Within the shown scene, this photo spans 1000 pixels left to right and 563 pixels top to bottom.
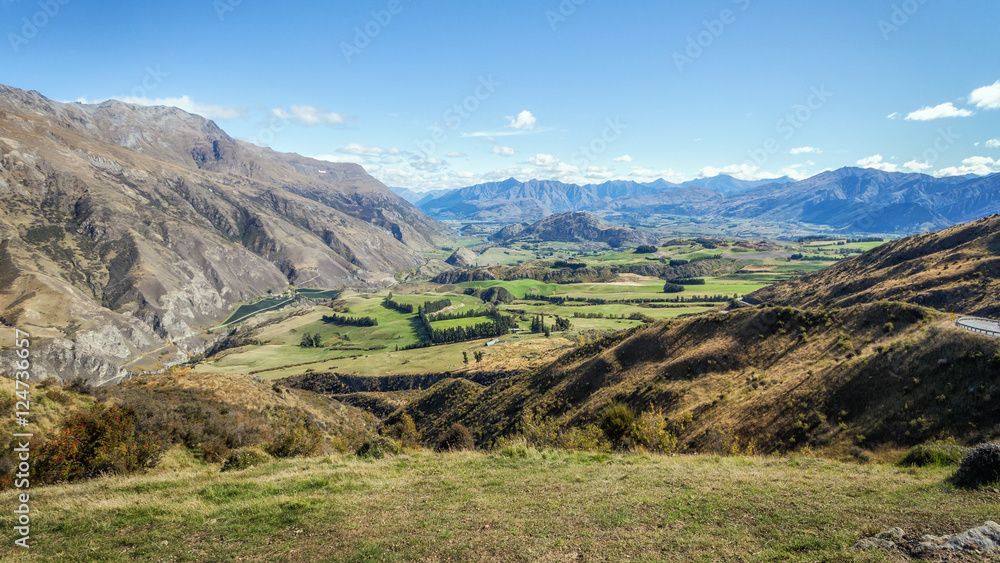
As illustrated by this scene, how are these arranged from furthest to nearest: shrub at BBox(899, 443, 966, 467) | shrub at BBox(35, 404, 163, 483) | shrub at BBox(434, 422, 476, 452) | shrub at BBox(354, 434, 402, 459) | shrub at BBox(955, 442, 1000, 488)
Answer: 1. shrub at BBox(434, 422, 476, 452)
2. shrub at BBox(354, 434, 402, 459)
3. shrub at BBox(35, 404, 163, 483)
4. shrub at BBox(899, 443, 966, 467)
5. shrub at BBox(955, 442, 1000, 488)

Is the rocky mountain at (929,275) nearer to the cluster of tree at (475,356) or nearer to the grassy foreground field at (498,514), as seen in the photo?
the grassy foreground field at (498,514)

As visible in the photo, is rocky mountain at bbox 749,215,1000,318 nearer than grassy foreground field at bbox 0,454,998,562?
No

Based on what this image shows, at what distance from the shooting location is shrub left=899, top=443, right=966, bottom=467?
63.4ft

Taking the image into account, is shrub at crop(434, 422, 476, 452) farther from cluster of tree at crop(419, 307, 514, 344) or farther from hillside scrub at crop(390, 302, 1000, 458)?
cluster of tree at crop(419, 307, 514, 344)

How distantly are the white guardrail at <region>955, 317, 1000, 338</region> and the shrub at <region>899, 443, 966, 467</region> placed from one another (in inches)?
591

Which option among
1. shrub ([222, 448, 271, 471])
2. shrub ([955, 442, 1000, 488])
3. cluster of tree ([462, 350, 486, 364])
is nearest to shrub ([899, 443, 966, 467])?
shrub ([955, 442, 1000, 488])

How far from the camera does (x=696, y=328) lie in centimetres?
5822

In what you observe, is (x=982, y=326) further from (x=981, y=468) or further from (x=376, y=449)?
(x=376, y=449)

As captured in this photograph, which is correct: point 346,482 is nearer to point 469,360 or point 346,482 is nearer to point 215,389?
point 215,389

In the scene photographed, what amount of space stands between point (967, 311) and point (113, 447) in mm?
89984

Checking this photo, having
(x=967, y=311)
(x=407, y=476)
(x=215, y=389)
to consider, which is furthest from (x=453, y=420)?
(x=967, y=311)

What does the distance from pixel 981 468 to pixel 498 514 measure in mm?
17142

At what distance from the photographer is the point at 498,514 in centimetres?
1513

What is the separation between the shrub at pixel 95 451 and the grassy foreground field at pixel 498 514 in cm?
291
